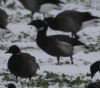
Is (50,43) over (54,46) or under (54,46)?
over

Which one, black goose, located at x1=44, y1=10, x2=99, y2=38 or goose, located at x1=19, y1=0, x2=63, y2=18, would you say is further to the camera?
goose, located at x1=19, y1=0, x2=63, y2=18

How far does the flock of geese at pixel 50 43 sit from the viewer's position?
13602 millimetres

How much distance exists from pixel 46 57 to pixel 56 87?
466 cm

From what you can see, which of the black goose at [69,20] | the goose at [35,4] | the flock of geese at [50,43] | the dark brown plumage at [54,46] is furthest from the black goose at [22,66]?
the goose at [35,4]

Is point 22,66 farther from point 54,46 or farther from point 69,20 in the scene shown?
point 69,20

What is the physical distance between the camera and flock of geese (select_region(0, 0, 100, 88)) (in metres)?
13.6

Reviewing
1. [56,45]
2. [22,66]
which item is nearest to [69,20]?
[56,45]

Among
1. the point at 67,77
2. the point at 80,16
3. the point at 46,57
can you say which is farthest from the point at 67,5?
the point at 67,77

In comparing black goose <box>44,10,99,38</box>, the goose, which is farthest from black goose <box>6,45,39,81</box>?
the goose

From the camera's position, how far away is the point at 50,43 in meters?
16.5

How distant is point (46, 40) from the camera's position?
16.5 metres

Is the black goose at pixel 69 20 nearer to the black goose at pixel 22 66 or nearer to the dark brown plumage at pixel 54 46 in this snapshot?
the dark brown plumage at pixel 54 46

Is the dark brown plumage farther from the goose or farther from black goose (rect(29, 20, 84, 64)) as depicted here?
A: the goose

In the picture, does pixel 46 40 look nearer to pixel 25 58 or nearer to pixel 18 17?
pixel 25 58
